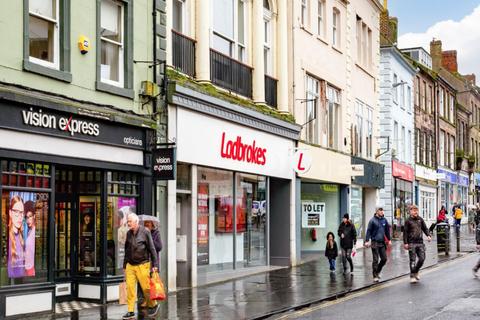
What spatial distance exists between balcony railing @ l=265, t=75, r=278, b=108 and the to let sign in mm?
7910

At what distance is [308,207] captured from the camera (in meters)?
28.2

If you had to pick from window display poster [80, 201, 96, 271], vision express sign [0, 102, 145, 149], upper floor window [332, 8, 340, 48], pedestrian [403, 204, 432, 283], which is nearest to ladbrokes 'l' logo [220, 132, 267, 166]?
vision express sign [0, 102, 145, 149]

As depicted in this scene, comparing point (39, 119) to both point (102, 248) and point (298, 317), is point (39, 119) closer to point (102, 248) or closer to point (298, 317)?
point (102, 248)

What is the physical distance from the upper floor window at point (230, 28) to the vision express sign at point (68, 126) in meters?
5.44

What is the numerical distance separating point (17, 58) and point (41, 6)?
1.43m

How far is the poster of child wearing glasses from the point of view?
495 inches

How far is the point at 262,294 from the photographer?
16359mm

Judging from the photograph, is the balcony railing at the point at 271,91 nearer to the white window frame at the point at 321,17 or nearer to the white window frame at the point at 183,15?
the white window frame at the point at 321,17

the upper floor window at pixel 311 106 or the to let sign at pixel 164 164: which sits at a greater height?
the upper floor window at pixel 311 106

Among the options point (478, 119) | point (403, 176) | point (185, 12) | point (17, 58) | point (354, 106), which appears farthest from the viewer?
point (478, 119)

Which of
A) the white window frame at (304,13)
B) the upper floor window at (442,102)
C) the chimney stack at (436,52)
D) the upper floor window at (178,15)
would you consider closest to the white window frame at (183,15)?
the upper floor window at (178,15)

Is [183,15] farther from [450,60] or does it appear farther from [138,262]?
[450,60]

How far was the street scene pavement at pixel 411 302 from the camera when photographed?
1265 centimetres

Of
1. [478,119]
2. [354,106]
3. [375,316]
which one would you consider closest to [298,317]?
[375,316]
